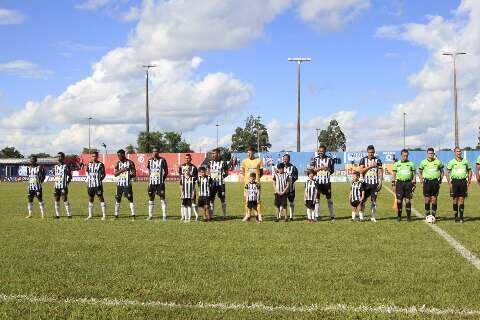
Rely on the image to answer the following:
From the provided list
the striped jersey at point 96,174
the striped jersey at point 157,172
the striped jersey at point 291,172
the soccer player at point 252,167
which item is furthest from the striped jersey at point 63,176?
the striped jersey at point 291,172

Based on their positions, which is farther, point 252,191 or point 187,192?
point 187,192

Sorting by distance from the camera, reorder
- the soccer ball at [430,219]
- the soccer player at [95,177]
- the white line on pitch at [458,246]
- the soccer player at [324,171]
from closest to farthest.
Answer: the white line on pitch at [458,246]
the soccer ball at [430,219]
the soccer player at [324,171]
the soccer player at [95,177]

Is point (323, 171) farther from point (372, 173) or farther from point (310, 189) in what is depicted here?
point (372, 173)

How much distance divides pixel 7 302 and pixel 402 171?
12.1m

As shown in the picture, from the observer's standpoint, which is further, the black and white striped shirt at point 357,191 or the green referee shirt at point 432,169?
the black and white striped shirt at point 357,191

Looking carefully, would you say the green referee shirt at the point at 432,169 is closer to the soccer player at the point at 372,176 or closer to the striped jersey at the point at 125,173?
the soccer player at the point at 372,176

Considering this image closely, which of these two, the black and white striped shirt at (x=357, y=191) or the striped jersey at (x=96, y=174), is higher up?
the striped jersey at (x=96, y=174)

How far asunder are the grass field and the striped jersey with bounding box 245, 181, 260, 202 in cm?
224

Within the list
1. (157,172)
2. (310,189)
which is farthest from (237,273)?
(157,172)

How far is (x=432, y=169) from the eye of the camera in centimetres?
1589

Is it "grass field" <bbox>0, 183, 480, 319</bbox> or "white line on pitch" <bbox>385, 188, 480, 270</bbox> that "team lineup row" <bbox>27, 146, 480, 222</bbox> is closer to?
"white line on pitch" <bbox>385, 188, 480, 270</bbox>

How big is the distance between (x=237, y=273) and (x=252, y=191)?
819 centimetres

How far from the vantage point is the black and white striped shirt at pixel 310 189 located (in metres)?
16.2

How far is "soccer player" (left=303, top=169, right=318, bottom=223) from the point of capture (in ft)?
53.0
